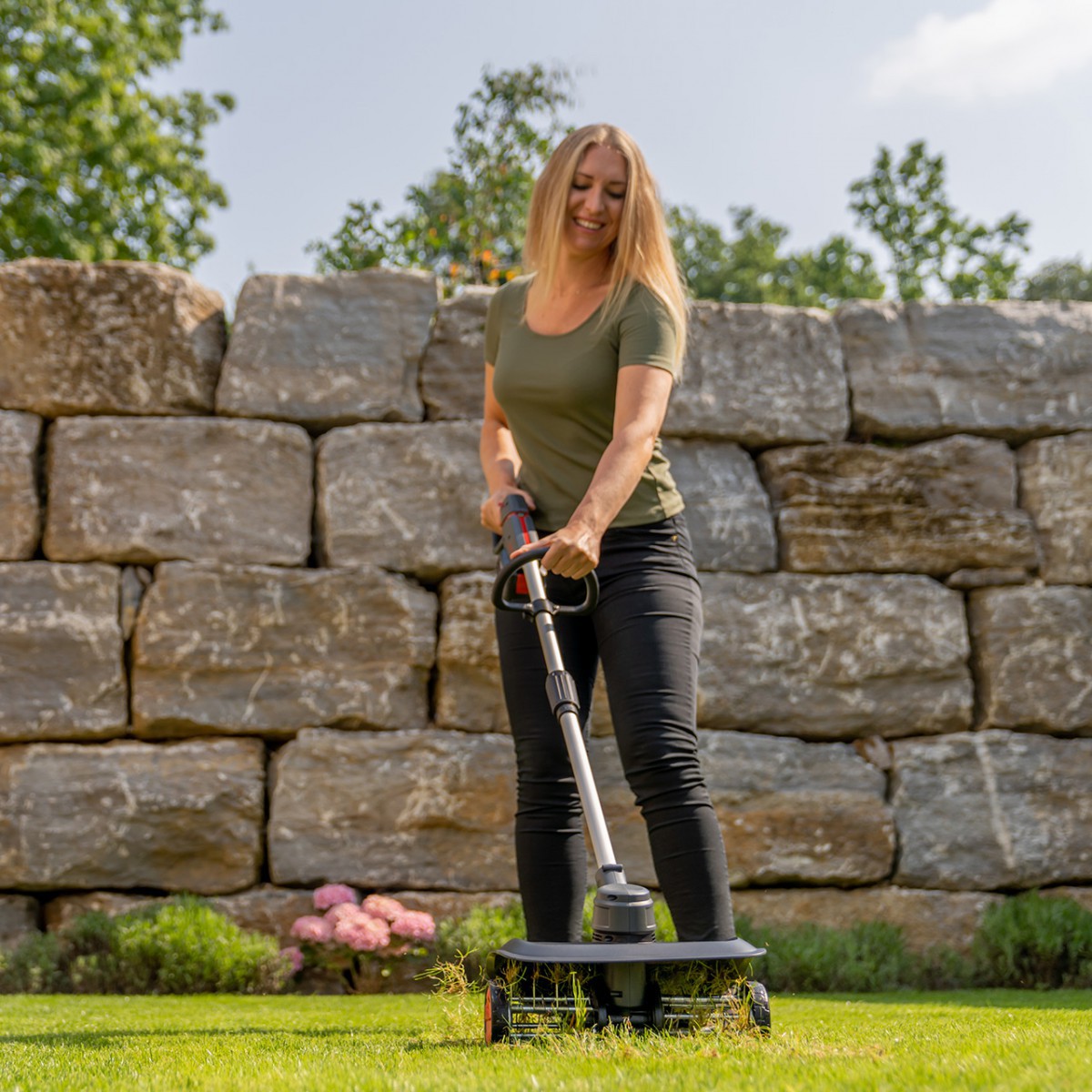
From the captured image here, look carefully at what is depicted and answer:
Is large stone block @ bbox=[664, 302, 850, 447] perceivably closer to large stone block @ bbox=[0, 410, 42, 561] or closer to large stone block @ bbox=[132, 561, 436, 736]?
large stone block @ bbox=[132, 561, 436, 736]

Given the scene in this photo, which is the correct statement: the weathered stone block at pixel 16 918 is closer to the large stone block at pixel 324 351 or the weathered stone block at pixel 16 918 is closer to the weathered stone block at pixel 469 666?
the weathered stone block at pixel 469 666

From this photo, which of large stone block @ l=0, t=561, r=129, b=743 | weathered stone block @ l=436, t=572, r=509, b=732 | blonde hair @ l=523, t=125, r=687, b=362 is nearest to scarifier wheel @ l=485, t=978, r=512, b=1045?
blonde hair @ l=523, t=125, r=687, b=362

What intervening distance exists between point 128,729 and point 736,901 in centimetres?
217

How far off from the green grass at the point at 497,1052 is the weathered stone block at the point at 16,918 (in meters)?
0.81

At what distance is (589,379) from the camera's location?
297 centimetres

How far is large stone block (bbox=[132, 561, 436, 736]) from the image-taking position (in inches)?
175

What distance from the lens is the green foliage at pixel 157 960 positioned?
13.0 feet

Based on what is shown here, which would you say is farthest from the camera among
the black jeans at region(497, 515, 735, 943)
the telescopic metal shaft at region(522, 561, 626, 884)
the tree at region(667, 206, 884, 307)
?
the tree at region(667, 206, 884, 307)

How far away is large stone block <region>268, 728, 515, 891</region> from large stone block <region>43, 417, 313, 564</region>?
0.74m

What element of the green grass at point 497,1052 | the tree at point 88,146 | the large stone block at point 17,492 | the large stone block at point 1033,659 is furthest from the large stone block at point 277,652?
the tree at point 88,146

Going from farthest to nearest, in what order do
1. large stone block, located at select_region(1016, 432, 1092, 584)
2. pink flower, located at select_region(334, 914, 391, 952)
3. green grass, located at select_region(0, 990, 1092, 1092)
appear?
large stone block, located at select_region(1016, 432, 1092, 584), pink flower, located at select_region(334, 914, 391, 952), green grass, located at select_region(0, 990, 1092, 1092)

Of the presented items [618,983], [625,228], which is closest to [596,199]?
[625,228]

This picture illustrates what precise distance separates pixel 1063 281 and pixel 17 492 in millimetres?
15781

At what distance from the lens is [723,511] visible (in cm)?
479
